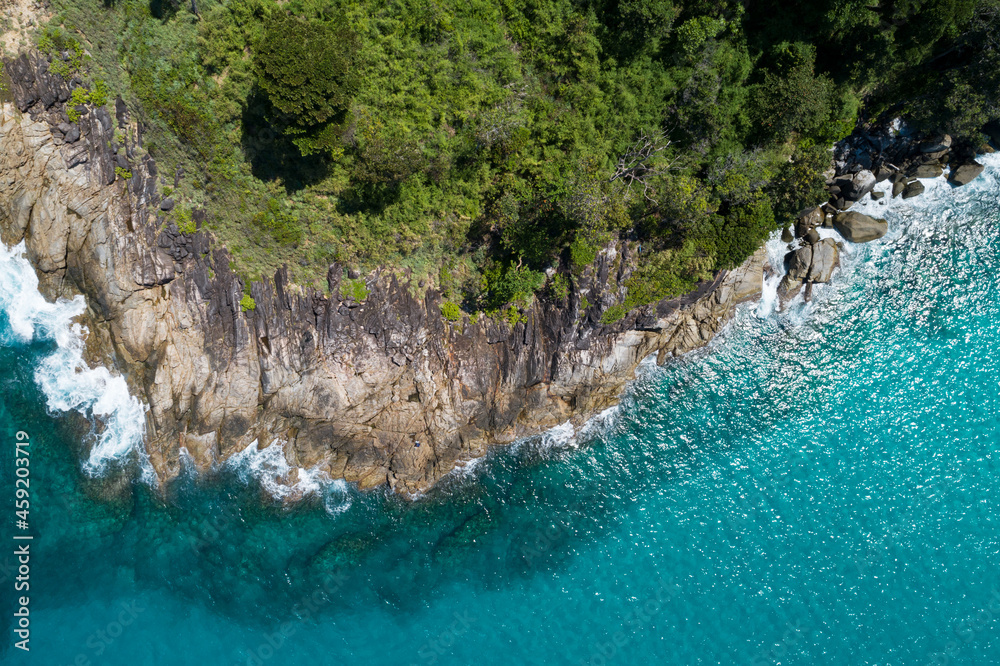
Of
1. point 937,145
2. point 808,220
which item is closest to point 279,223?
point 808,220

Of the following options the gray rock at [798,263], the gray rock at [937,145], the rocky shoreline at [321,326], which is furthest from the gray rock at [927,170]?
the gray rock at [798,263]

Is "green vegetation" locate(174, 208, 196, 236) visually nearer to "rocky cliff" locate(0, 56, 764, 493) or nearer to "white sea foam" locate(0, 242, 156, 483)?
"rocky cliff" locate(0, 56, 764, 493)

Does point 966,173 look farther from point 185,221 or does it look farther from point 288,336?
point 185,221

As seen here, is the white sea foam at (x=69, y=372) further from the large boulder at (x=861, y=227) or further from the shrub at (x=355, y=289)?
the large boulder at (x=861, y=227)

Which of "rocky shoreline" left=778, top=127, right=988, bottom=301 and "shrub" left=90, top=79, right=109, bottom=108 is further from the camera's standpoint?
"rocky shoreline" left=778, top=127, right=988, bottom=301

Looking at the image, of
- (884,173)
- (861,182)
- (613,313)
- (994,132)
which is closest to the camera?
(613,313)

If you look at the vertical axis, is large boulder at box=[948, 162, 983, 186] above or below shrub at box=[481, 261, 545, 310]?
above

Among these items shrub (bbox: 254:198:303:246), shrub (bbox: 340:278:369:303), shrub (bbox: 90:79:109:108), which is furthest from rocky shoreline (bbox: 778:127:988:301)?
shrub (bbox: 90:79:109:108)
